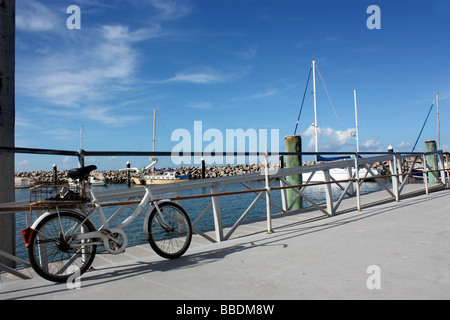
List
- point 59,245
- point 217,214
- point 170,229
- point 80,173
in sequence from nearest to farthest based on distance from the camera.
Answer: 1. point 59,245
2. point 80,173
3. point 170,229
4. point 217,214

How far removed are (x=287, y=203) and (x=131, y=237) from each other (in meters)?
4.69

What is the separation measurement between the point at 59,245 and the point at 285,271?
226 cm

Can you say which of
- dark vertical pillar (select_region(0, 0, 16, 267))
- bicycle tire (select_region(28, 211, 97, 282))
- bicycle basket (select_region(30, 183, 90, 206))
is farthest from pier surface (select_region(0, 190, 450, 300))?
bicycle basket (select_region(30, 183, 90, 206))

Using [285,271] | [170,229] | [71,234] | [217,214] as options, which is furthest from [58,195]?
[217,214]

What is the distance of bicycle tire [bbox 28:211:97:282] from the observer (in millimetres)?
Answer: 3211

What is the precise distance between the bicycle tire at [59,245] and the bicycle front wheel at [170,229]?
759mm

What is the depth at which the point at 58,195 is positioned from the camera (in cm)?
338

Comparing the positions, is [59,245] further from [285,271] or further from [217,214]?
[217,214]

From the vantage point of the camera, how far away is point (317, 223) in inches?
253

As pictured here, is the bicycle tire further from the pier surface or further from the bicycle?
the pier surface

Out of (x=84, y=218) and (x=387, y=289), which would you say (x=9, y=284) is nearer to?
(x=84, y=218)

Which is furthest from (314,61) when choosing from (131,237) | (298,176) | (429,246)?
(429,246)

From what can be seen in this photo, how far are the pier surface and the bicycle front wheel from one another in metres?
0.15

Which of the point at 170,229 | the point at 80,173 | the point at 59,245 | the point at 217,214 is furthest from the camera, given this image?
the point at 217,214
